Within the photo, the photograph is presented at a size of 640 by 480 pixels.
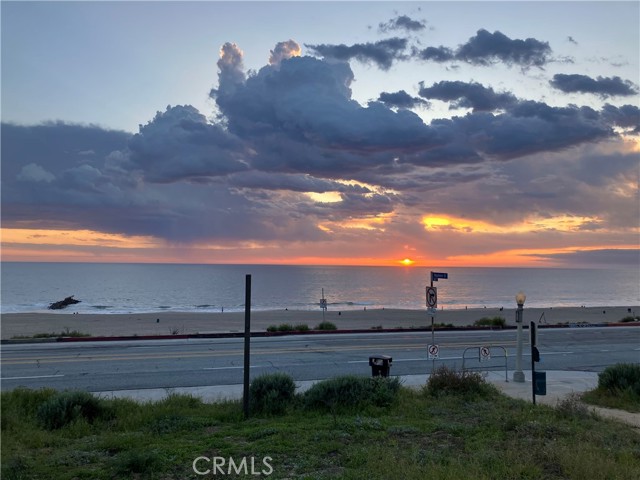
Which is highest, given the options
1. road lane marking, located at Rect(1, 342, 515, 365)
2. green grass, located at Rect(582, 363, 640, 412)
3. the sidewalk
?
green grass, located at Rect(582, 363, 640, 412)

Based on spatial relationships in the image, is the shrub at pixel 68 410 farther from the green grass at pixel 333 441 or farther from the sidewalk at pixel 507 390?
the sidewalk at pixel 507 390

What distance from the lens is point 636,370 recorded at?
39.5ft

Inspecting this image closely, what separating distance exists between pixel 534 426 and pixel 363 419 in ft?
8.67

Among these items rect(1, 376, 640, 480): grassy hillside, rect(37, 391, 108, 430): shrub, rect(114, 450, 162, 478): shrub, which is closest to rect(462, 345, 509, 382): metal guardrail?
rect(1, 376, 640, 480): grassy hillside

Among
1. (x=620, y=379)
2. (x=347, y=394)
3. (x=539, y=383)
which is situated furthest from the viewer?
(x=620, y=379)

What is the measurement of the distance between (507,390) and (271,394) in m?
6.47

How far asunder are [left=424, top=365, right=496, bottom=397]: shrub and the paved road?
173 inches

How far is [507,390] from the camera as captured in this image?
13.0 metres

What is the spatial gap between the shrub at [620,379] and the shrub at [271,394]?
23.6 ft

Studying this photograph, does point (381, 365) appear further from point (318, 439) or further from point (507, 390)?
point (318, 439)

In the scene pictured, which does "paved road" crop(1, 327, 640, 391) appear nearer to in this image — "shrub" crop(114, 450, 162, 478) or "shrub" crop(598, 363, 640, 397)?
"shrub" crop(598, 363, 640, 397)

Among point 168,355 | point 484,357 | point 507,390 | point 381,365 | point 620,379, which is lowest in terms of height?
point 168,355

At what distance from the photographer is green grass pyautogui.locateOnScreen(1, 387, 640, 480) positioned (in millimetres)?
6164

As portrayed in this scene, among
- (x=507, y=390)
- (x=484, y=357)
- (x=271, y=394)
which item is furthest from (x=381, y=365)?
(x=484, y=357)
